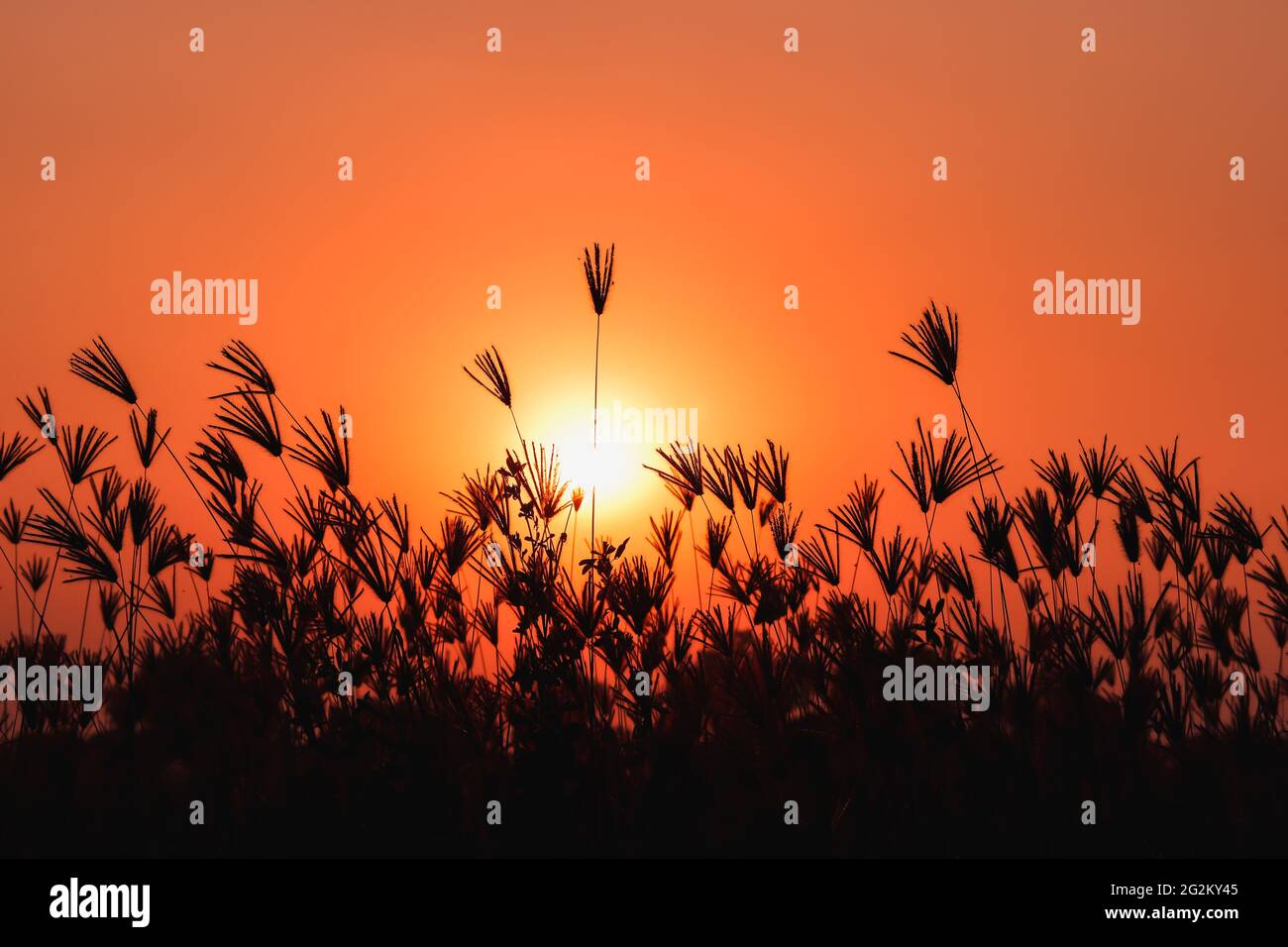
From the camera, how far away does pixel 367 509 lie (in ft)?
18.0

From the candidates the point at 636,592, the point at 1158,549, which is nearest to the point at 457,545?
the point at 636,592

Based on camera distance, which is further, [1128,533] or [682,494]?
[682,494]

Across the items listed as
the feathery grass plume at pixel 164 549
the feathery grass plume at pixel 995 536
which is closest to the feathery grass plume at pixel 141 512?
the feathery grass plume at pixel 164 549

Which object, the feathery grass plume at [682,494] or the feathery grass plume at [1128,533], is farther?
the feathery grass plume at [682,494]

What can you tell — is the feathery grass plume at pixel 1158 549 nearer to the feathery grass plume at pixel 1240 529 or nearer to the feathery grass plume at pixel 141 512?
the feathery grass plume at pixel 1240 529

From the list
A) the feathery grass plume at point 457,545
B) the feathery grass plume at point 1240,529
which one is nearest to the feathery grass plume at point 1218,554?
the feathery grass plume at point 1240,529

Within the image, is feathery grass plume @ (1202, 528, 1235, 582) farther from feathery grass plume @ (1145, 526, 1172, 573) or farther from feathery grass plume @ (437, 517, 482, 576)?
feathery grass plume @ (437, 517, 482, 576)

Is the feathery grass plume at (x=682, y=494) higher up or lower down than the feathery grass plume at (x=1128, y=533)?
higher up

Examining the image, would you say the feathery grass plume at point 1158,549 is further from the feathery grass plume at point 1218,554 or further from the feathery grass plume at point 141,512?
the feathery grass plume at point 141,512

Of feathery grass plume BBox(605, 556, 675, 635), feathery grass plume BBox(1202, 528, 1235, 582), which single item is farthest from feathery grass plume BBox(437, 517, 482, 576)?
feathery grass plume BBox(1202, 528, 1235, 582)

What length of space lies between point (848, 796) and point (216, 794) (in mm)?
A: 2574

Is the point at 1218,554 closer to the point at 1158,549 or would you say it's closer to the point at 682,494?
the point at 1158,549

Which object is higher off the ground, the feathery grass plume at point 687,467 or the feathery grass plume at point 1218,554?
the feathery grass plume at point 687,467
